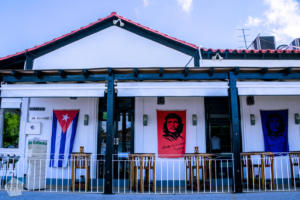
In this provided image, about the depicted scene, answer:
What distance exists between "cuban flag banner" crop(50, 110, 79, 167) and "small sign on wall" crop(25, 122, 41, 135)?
501 mm

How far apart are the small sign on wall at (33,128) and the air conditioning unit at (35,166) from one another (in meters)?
1.35

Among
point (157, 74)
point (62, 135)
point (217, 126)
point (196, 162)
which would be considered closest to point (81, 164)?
point (62, 135)

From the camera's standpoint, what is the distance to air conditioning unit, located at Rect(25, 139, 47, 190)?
20.6 feet

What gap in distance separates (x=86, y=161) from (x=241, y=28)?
1205 centimetres

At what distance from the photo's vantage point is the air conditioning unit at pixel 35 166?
629 cm

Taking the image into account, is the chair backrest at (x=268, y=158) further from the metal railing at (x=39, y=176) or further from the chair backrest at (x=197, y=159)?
the metal railing at (x=39, y=176)

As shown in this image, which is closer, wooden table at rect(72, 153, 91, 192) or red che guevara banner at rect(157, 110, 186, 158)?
wooden table at rect(72, 153, 91, 192)

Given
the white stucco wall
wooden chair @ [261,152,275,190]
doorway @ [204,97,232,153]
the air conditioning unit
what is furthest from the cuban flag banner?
wooden chair @ [261,152,275,190]

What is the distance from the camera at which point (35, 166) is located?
640 cm

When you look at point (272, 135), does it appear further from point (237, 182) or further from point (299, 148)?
point (237, 182)

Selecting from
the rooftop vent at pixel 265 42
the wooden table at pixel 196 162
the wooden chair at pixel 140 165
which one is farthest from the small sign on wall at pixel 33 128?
the rooftop vent at pixel 265 42

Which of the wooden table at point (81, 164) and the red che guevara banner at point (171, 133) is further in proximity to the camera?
the red che guevara banner at point (171, 133)

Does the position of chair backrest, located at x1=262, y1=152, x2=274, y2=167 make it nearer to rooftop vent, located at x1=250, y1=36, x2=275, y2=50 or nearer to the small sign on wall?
rooftop vent, located at x1=250, y1=36, x2=275, y2=50

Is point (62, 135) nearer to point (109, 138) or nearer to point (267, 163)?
point (109, 138)
